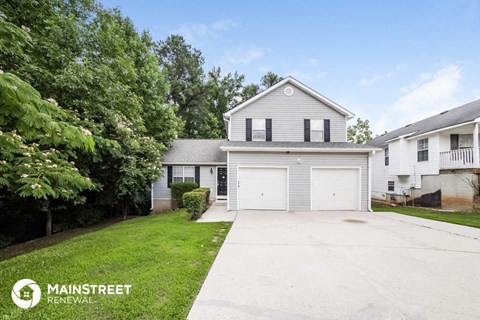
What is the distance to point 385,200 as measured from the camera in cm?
1644

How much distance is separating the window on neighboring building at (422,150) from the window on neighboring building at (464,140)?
154cm

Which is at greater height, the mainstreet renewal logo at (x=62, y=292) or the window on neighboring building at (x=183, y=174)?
the window on neighboring building at (x=183, y=174)

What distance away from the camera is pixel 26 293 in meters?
3.16

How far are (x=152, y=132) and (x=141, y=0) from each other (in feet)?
27.2

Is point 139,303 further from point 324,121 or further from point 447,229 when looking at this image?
point 324,121

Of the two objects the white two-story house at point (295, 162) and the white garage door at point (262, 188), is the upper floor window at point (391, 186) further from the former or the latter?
the white garage door at point (262, 188)

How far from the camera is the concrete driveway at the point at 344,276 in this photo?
108 inches

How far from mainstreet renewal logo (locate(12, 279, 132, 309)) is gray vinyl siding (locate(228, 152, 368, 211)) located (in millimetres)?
7462

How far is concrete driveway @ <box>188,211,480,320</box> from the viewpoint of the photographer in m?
2.74

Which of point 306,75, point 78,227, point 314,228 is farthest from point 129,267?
point 306,75

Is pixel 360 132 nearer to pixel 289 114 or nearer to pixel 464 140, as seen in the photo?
pixel 464 140

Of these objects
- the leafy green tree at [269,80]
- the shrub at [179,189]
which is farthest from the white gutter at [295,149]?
the leafy green tree at [269,80]

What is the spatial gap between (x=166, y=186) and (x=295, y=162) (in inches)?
336

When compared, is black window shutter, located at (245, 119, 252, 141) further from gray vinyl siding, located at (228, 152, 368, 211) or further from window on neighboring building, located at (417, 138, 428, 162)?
window on neighboring building, located at (417, 138, 428, 162)
